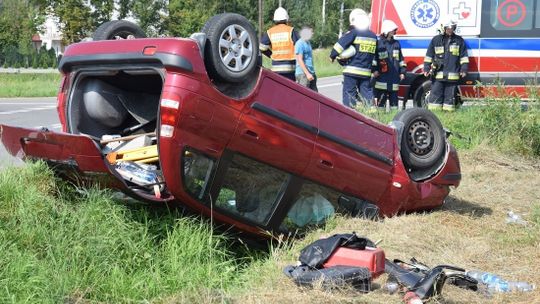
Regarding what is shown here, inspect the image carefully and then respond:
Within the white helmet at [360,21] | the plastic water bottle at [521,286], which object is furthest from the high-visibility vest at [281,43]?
the plastic water bottle at [521,286]

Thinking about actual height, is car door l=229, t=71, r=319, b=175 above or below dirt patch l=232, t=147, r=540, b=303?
above

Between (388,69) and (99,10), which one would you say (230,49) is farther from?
(99,10)

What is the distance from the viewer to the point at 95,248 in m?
4.19

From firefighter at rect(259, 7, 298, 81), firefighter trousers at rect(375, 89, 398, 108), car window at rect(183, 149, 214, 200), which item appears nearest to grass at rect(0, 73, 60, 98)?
firefighter trousers at rect(375, 89, 398, 108)

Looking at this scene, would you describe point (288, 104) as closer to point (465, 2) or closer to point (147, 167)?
point (147, 167)

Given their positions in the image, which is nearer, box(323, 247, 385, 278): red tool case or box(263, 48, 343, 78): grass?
box(323, 247, 385, 278): red tool case

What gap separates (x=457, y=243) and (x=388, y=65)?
6.69m

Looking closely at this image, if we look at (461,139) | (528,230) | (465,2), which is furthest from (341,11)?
(528,230)

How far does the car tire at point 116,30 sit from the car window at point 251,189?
4.45 feet

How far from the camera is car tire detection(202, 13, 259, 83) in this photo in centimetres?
400

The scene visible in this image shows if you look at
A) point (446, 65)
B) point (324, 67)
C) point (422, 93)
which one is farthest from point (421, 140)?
point (324, 67)

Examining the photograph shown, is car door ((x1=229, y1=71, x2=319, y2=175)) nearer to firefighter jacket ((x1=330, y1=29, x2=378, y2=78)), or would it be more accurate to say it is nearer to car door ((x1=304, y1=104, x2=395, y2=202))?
car door ((x1=304, y1=104, x2=395, y2=202))

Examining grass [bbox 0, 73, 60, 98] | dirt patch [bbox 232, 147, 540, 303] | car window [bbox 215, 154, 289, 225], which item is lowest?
grass [bbox 0, 73, 60, 98]

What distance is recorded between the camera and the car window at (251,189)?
433cm
